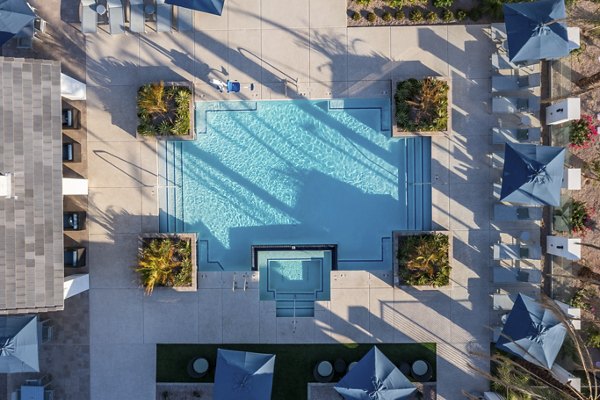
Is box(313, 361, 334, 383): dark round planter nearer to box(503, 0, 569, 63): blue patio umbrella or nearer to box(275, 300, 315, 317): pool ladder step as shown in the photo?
box(275, 300, 315, 317): pool ladder step

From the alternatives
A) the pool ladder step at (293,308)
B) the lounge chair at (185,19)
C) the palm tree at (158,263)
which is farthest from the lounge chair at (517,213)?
the lounge chair at (185,19)

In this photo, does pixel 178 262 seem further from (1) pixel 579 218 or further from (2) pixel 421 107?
(1) pixel 579 218

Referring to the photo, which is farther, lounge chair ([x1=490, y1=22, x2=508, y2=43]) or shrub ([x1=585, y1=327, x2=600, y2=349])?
A: lounge chair ([x1=490, y1=22, x2=508, y2=43])

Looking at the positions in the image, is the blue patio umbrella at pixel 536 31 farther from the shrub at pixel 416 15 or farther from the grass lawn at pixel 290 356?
the grass lawn at pixel 290 356

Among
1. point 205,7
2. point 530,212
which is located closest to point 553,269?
point 530,212

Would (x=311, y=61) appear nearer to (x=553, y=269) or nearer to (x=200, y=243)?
(x=200, y=243)

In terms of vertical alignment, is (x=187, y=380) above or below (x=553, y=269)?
below

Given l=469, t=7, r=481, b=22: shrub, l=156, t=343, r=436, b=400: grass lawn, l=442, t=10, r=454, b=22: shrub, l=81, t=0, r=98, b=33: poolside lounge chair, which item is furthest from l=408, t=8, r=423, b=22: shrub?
l=156, t=343, r=436, b=400: grass lawn

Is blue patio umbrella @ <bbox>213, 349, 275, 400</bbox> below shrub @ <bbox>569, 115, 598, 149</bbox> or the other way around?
below
